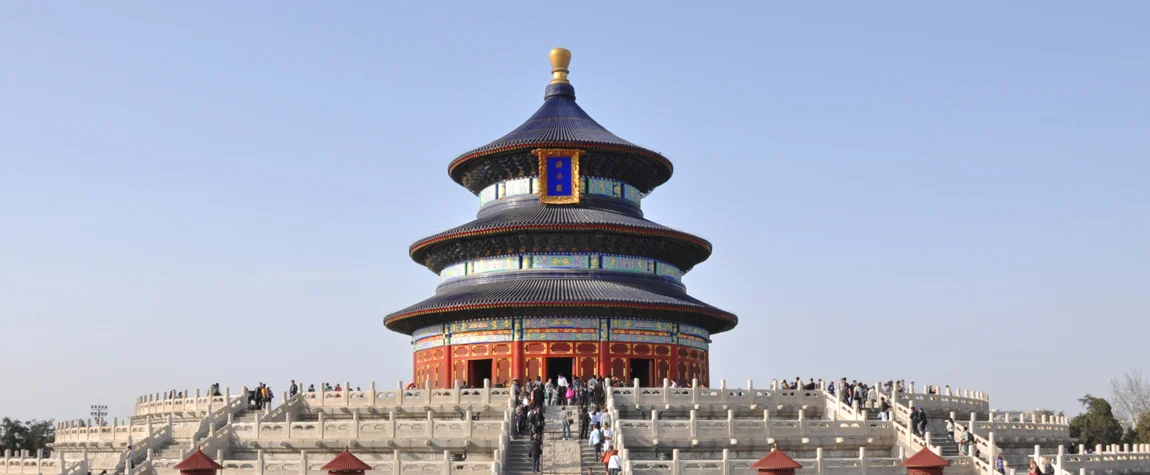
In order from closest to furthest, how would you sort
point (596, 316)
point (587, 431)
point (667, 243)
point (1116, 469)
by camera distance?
1. point (587, 431)
2. point (1116, 469)
3. point (596, 316)
4. point (667, 243)

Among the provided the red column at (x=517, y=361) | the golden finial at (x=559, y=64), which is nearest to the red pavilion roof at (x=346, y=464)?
the red column at (x=517, y=361)

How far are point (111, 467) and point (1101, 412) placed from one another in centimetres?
5721

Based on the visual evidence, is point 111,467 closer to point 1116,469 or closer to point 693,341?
point 693,341

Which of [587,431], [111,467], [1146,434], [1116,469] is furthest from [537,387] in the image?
[1146,434]

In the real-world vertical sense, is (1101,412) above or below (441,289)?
below

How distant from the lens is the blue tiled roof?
59.3 m

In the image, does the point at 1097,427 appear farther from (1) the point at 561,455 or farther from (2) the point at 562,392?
(1) the point at 561,455

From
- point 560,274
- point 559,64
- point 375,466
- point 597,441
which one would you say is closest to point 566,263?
point 560,274

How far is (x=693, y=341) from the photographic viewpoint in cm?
5856

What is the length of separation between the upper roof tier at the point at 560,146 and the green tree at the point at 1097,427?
29.6 metres

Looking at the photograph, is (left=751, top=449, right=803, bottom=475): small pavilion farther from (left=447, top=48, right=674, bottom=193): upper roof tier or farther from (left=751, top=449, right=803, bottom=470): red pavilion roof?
(left=447, top=48, right=674, bottom=193): upper roof tier

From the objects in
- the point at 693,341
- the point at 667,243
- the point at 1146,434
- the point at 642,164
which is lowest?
the point at 1146,434

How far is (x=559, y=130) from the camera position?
6050cm

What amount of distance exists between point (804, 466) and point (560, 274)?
23859 mm
